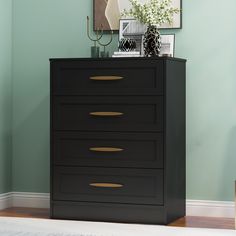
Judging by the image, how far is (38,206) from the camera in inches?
196

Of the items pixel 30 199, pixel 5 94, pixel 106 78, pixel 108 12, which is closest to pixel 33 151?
pixel 30 199

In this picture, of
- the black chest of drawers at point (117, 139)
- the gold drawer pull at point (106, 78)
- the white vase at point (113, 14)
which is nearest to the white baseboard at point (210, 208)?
the black chest of drawers at point (117, 139)

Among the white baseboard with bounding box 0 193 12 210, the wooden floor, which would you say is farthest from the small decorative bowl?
the white baseboard with bounding box 0 193 12 210

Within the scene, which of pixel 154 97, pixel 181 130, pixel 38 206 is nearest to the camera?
pixel 154 97

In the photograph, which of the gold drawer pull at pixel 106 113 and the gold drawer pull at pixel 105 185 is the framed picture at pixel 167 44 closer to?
the gold drawer pull at pixel 106 113

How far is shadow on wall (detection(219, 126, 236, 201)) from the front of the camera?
456cm

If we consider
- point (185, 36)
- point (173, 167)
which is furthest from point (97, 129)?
point (185, 36)

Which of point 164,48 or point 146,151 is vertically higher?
point 164,48

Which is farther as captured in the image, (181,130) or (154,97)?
(181,130)

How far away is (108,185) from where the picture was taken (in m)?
4.33

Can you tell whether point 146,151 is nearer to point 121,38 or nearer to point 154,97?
point 154,97

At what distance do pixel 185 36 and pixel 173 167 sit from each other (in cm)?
95

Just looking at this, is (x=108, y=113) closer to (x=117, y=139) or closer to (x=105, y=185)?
(x=117, y=139)

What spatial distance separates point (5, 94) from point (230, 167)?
1.75 metres
